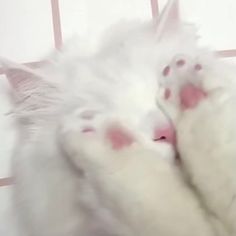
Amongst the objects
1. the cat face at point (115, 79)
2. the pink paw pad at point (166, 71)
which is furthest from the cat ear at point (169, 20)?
the pink paw pad at point (166, 71)

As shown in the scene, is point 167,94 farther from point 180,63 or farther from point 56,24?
point 56,24

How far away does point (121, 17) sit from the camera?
39.0 inches

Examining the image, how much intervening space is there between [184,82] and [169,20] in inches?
7.3

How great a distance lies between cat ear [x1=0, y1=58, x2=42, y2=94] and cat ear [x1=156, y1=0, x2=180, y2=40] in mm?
198

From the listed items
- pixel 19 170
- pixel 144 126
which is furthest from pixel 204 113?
pixel 19 170

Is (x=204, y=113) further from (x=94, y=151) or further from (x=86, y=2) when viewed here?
(x=86, y=2)

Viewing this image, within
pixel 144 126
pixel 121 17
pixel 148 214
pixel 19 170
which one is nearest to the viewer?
pixel 148 214

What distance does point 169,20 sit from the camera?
855mm

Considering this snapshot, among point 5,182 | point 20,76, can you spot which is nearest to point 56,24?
point 20,76

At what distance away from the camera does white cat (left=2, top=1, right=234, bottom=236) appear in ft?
2.10

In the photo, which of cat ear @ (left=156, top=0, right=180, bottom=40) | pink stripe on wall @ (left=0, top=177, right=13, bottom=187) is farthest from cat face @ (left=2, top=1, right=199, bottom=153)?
pink stripe on wall @ (left=0, top=177, right=13, bottom=187)

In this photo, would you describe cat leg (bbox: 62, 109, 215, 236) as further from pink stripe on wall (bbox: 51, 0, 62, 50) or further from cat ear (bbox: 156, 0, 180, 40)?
pink stripe on wall (bbox: 51, 0, 62, 50)

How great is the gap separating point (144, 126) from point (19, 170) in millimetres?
230

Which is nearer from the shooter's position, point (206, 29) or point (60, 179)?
point (60, 179)
